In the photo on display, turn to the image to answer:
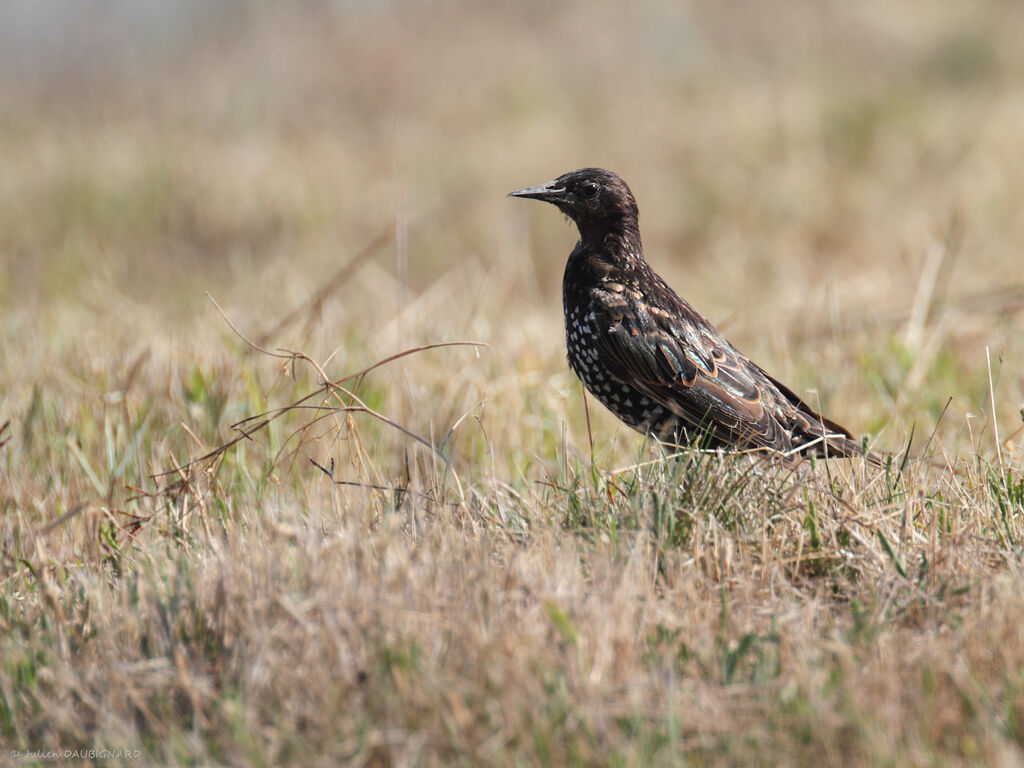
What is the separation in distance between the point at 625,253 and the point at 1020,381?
199 centimetres

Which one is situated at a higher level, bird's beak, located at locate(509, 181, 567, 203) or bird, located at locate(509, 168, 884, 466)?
bird's beak, located at locate(509, 181, 567, 203)

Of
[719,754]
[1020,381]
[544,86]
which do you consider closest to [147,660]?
[719,754]

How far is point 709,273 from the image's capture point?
834 centimetres

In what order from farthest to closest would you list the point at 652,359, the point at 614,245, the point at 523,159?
1. the point at 523,159
2. the point at 614,245
3. the point at 652,359

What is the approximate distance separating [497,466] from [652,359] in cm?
84

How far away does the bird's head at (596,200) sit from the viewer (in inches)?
168

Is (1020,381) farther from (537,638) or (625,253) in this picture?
(537,638)

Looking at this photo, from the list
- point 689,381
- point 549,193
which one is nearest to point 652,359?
point 689,381

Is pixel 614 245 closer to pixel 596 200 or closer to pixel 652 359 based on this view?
pixel 596 200

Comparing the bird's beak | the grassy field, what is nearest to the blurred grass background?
the grassy field

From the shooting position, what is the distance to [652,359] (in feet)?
12.7

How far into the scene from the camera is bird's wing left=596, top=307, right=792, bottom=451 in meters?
3.85

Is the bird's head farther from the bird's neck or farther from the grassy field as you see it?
the grassy field

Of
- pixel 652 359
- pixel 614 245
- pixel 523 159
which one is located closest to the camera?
pixel 652 359
